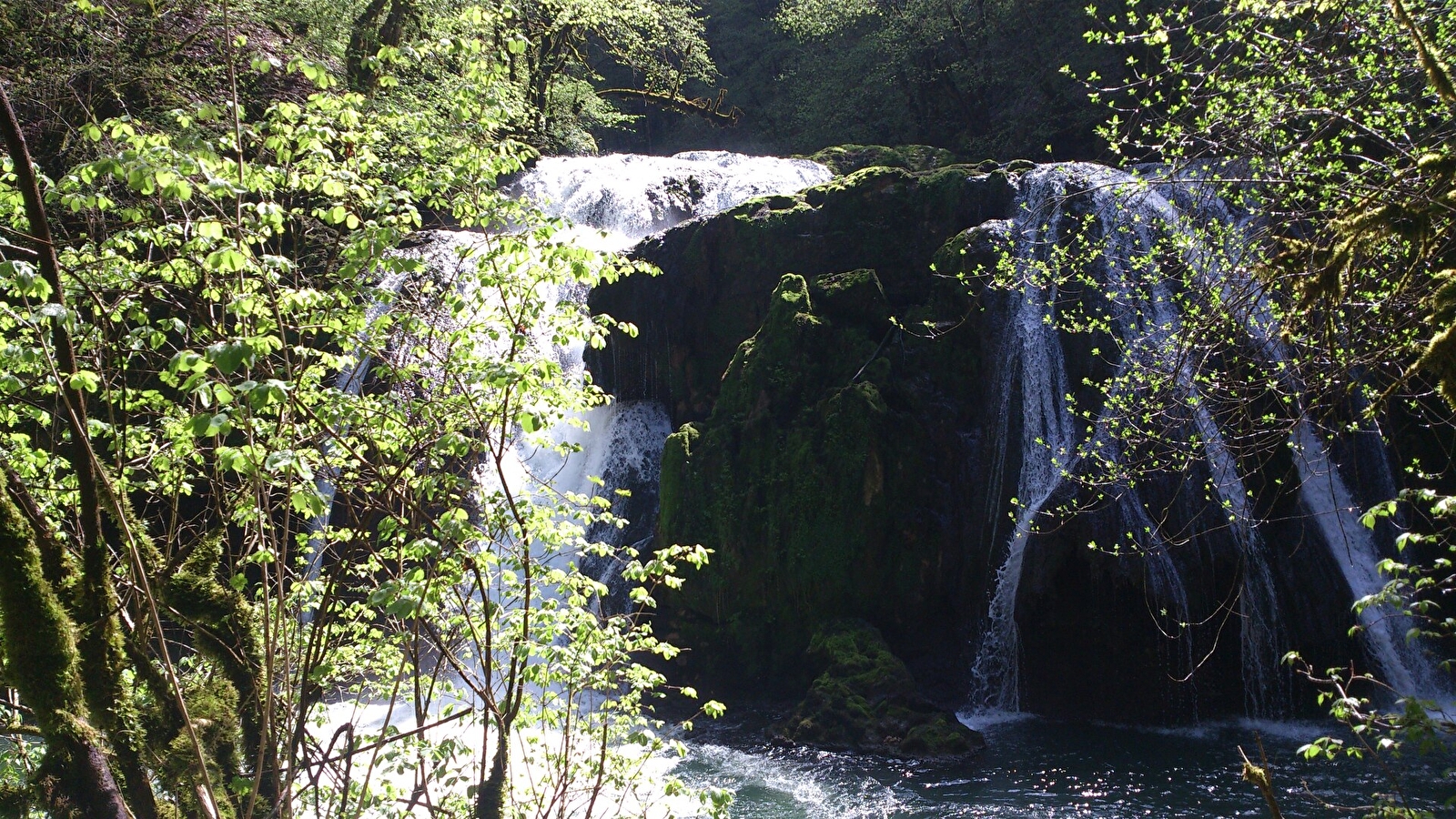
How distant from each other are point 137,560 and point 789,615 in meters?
10.1

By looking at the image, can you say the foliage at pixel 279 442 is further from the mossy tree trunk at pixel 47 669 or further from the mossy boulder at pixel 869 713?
the mossy boulder at pixel 869 713

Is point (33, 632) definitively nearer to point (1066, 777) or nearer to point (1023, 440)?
point (1066, 777)

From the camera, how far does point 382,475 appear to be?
3.22 m

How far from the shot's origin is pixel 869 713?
10.0 m

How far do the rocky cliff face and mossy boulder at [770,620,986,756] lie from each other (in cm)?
97

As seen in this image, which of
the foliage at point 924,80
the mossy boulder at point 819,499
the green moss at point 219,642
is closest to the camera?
the green moss at point 219,642

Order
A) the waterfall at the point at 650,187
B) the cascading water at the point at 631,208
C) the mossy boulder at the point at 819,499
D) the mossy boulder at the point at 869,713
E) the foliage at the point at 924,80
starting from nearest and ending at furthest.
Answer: the mossy boulder at the point at 869,713 → the mossy boulder at the point at 819,499 → the cascading water at the point at 631,208 → the waterfall at the point at 650,187 → the foliage at the point at 924,80

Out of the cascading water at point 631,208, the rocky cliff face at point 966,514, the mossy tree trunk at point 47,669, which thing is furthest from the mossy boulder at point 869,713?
the mossy tree trunk at point 47,669

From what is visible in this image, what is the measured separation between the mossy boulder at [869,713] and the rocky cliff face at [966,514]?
969 millimetres

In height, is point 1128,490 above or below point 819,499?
below

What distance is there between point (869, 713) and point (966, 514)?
336 cm

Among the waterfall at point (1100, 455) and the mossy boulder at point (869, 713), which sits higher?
the waterfall at point (1100, 455)

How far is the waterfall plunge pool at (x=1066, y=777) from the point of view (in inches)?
314

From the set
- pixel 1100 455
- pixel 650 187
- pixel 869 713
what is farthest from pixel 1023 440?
pixel 650 187
